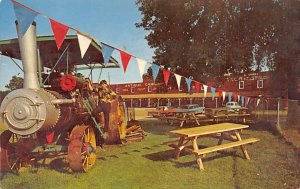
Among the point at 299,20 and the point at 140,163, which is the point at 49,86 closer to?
the point at 140,163

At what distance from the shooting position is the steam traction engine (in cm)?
405

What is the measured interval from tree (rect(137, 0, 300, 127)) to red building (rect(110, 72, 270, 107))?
0.44 meters

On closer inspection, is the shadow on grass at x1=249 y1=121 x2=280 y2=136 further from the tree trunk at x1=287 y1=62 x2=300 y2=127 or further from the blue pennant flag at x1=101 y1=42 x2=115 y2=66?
the blue pennant flag at x1=101 y1=42 x2=115 y2=66

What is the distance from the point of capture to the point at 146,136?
866cm

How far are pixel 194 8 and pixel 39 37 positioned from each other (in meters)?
3.86

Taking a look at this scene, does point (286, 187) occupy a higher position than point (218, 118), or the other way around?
point (218, 118)

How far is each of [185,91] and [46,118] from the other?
488cm

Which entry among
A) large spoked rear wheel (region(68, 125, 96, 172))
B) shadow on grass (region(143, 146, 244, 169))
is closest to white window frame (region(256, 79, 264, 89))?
shadow on grass (region(143, 146, 244, 169))

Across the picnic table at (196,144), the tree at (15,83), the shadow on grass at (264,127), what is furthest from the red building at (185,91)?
the tree at (15,83)

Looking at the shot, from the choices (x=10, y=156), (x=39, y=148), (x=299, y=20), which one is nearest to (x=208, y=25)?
(x=299, y=20)

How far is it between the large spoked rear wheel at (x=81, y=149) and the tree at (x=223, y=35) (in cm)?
275

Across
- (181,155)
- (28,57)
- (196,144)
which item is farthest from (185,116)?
(28,57)

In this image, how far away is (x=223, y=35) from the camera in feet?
22.4

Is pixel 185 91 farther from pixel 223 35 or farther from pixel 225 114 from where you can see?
pixel 223 35
